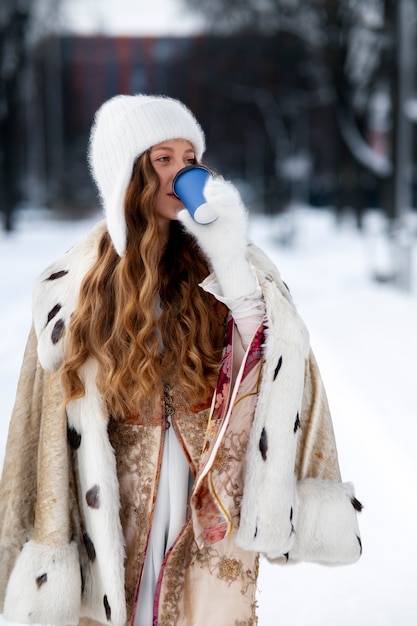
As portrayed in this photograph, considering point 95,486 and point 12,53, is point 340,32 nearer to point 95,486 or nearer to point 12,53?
point 12,53

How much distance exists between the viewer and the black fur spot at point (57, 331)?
2158 millimetres

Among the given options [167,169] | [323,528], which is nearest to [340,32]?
[167,169]

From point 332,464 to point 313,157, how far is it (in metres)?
56.8

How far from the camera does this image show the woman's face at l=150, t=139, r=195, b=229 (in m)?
2.21

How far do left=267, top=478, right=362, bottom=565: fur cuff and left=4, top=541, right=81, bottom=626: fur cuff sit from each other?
1.76 ft

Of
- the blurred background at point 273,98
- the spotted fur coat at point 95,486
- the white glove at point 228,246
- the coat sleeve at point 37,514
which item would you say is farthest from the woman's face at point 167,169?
the blurred background at point 273,98

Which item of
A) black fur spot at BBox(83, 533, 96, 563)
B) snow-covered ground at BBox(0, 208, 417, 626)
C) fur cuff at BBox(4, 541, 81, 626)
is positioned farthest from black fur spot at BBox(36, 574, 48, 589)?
snow-covered ground at BBox(0, 208, 417, 626)

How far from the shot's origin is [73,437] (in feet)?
7.10

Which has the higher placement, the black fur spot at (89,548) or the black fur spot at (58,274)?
the black fur spot at (58,274)

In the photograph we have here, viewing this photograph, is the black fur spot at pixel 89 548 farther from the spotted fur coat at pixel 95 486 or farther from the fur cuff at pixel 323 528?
the fur cuff at pixel 323 528

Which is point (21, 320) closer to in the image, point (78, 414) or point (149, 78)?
point (78, 414)

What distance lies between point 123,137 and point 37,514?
1032 mm

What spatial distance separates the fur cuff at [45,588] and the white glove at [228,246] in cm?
81

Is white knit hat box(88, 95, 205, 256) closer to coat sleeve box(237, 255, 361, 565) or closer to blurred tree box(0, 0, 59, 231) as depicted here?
coat sleeve box(237, 255, 361, 565)
